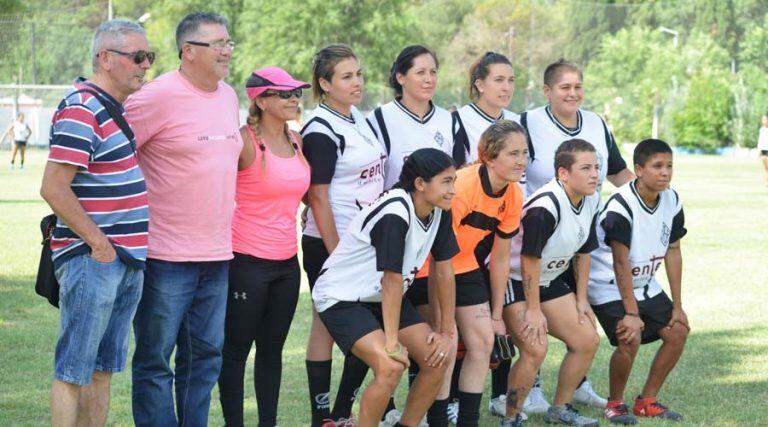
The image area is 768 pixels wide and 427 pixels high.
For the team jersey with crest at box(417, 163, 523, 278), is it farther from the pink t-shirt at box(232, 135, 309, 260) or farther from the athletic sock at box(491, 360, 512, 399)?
the athletic sock at box(491, 360, 512, 399)

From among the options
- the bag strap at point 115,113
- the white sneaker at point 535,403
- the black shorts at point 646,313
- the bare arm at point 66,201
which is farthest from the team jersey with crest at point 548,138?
the bare arm at point 66,201

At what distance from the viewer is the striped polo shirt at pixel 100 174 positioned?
4.75 meters

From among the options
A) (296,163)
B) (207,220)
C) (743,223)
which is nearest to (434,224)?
(296,163)

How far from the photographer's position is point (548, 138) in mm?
7070

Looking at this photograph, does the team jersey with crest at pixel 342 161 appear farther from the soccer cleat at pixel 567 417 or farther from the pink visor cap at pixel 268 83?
the soccer cleat at pixel 567 417

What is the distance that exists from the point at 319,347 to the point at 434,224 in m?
1.08

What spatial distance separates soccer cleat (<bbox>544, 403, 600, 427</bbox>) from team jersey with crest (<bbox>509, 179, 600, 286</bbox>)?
0.75m

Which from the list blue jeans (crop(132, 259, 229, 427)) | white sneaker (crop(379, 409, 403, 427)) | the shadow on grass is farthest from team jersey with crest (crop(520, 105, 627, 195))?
blue jeans (crop(132, 259, 229, 427))

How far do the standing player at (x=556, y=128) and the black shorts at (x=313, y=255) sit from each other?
154 cm

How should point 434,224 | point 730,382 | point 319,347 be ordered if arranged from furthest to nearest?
point 730,382, point 319,347, point 434,224

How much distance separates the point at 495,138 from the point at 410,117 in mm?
597

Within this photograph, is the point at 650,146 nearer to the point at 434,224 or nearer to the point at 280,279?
the point at 434,224

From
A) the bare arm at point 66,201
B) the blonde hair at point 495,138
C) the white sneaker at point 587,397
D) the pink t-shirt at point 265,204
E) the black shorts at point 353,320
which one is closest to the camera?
the bare arm at point 66,201

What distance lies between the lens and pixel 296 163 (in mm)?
5965
